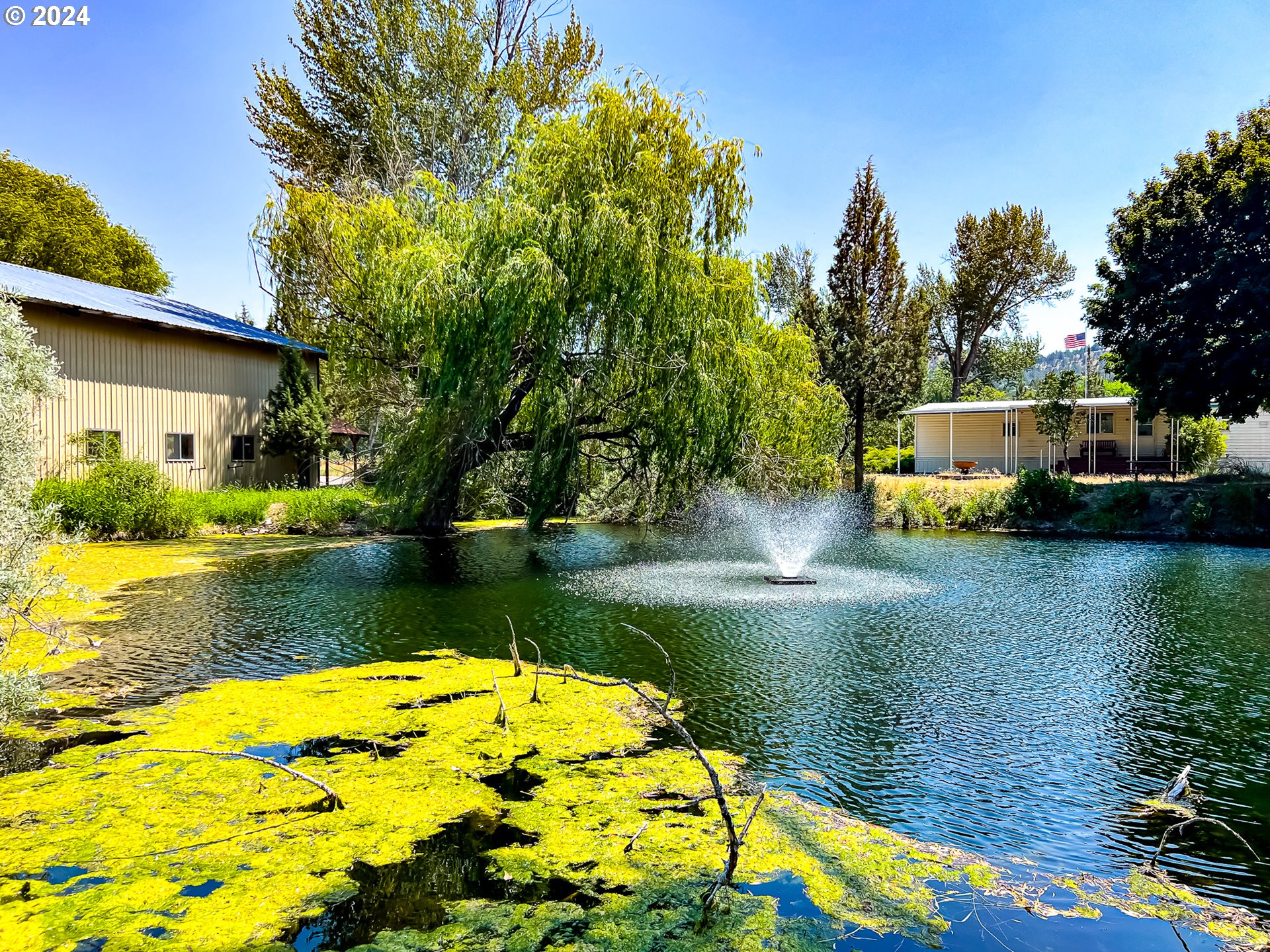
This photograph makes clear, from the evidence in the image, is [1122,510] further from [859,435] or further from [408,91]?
[408,91]

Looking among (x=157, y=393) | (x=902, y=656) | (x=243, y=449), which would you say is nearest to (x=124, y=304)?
(x=157, y=393)

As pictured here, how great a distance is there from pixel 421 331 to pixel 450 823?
460 inches

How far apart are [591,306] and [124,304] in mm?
16472

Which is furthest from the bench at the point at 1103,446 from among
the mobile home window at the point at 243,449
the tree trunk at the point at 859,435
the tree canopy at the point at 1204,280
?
the mobile home window at the point at 243,449

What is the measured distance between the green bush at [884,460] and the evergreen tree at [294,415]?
83.6ft

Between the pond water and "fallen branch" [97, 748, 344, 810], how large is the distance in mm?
1828

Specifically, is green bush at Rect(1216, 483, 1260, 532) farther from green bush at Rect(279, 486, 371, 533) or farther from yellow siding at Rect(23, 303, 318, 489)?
yellow siding at Rect(23, 303, 318, 489)

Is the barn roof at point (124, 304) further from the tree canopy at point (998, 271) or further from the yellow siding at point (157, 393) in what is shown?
the tree canopy at point (998, 271)

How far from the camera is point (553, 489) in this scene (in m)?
16.2

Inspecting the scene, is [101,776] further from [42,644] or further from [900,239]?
[900,239]

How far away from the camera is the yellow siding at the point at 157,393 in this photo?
68.9 feet

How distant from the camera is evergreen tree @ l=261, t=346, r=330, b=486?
A: 26641 millimetres

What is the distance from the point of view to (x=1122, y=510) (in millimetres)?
25328

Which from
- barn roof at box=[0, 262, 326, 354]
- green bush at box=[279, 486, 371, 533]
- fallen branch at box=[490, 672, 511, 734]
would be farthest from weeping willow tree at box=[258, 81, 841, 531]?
barn roof at box=[0, 262, 326, 354]
